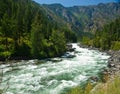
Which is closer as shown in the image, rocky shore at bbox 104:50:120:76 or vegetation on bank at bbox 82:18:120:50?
rocky shore at bbox 104:50:120:76

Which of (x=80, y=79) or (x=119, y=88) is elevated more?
(x=119, y=88)

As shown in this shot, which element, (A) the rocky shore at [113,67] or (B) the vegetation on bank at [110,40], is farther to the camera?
(B) the vegetation on bank at [110,40]

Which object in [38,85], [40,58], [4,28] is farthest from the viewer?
[4,28]

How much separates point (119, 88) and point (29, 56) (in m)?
54.5

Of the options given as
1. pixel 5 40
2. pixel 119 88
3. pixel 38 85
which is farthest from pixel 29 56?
pixel 119 88

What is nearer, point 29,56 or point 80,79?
point 80,79

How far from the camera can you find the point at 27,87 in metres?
29.0

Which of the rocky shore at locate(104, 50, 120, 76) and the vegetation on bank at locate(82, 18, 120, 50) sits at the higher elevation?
the rocky shore at locate(104, 50, 120, 76)

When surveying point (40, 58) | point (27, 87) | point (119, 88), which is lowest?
point (40, 58)

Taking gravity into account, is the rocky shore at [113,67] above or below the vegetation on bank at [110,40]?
above

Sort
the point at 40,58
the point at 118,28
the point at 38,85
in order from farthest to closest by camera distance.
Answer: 1. the point at 118,28
2. the point at 40,58
3. the point at 38,85

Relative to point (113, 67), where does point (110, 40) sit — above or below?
below

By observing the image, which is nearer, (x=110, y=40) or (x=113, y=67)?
(x=113, y=67)

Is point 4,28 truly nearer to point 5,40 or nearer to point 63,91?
point 5,40
